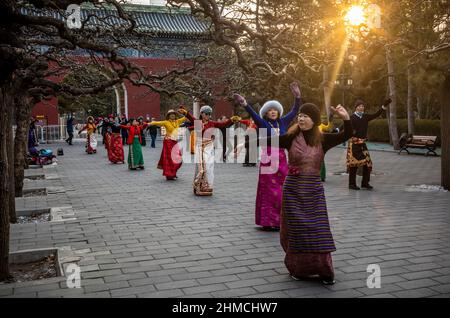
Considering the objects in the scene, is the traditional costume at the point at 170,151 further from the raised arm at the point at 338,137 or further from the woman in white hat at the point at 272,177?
the raised arm at the point at 338,137

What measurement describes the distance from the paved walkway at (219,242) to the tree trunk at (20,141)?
0.69 m

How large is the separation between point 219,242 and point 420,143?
1472 cm

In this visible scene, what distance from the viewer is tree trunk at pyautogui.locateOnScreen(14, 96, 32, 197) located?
32.5 ft

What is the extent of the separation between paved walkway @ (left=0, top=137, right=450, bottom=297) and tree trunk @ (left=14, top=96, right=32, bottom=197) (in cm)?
69

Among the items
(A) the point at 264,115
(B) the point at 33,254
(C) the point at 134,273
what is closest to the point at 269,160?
(A) the point at 264,115

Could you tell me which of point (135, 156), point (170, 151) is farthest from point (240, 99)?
point (135, 156)

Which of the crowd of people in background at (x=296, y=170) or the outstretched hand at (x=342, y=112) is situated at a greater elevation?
the outstretched hand at (x=342, y=112)

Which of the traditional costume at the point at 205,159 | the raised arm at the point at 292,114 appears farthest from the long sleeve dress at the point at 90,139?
the raised arm at the point at 292,114

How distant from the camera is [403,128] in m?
25.7

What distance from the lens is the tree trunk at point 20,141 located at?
32.5 ft

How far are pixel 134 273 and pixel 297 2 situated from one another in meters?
13.4

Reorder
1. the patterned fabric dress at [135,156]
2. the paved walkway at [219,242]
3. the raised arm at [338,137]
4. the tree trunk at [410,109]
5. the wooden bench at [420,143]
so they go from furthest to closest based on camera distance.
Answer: the tree trunk at [410,109], the wooden bench at [420,143], the patterned fabric dress at [135,156], the raised arm at [338,137], the paved walkway at [219,242]
